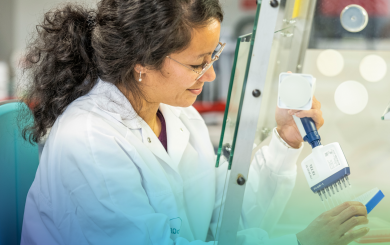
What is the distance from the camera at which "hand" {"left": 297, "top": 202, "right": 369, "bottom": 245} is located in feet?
2.10

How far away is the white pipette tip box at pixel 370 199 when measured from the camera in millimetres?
665

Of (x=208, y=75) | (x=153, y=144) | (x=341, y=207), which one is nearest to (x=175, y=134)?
(x=153, y=144)

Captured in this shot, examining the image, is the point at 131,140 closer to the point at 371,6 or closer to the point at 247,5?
the point at 371,6

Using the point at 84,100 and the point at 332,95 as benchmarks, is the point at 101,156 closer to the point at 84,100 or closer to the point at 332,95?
the point at 84,100

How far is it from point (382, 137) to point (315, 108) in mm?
235

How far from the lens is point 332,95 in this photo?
0.92 metres

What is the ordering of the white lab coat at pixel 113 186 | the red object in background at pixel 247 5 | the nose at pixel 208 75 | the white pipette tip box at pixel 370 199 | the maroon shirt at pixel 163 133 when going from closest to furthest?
the white pipette tip box at pixel 370 199
the white lab coat at pixel 113 186
the nose at pixel 208 75
the maroon shirt at pixel 163 133
the red object in background at pixel 247 5

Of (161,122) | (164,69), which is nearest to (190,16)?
(164,69)

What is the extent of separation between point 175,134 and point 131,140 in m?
0.26

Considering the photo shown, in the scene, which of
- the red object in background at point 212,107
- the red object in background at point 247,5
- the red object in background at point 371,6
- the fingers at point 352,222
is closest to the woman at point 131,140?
the fingers at point 352,222

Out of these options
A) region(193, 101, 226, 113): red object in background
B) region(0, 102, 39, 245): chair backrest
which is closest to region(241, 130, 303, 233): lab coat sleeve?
region(0, 102, 39, 245): chair backrest

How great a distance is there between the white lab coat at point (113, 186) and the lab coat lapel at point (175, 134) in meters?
0.10

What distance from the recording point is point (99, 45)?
3.21ft

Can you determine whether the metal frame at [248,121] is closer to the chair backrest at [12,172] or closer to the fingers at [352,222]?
the fingers at [352,222]
